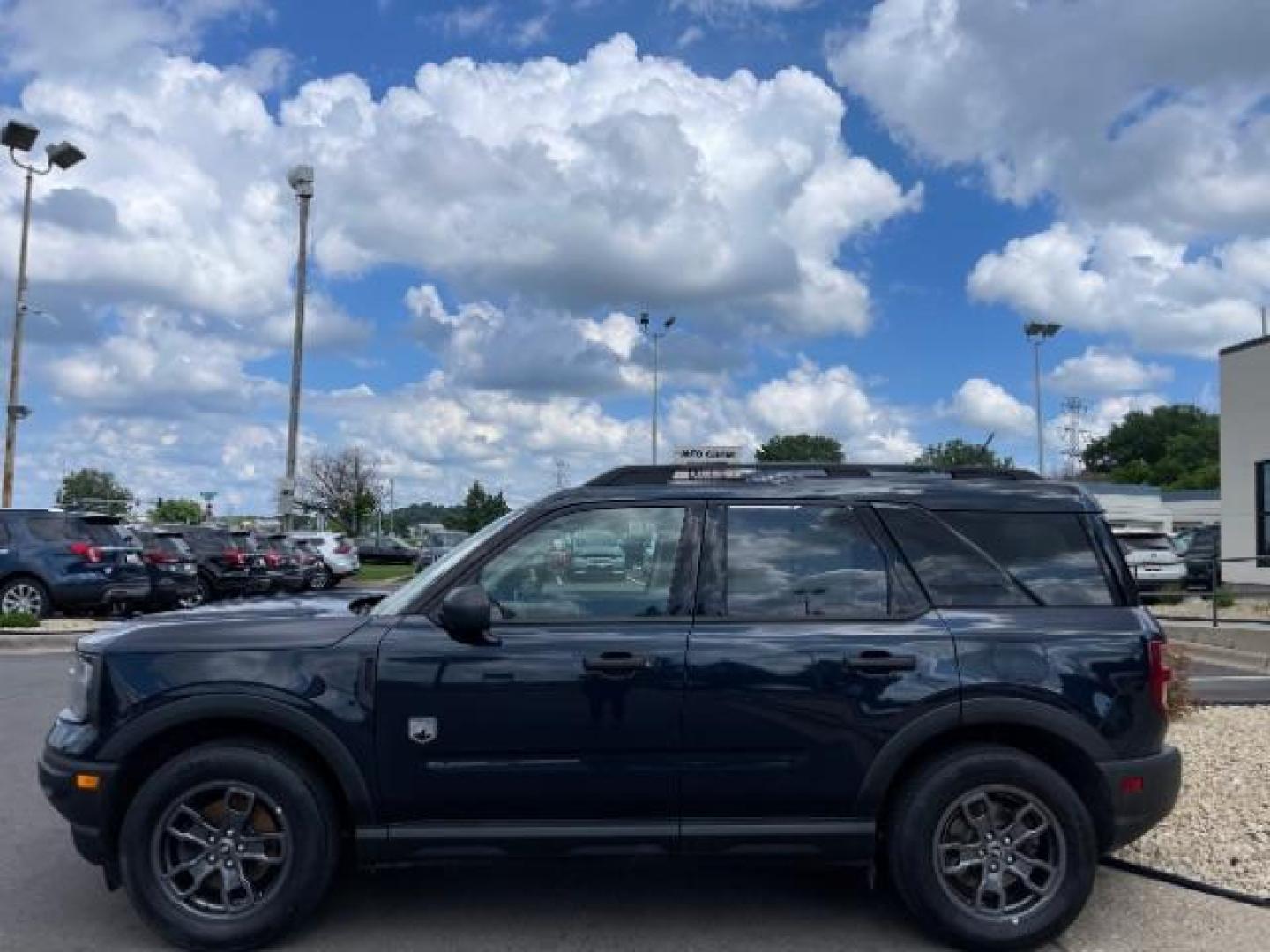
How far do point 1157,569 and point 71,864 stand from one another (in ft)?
69.2

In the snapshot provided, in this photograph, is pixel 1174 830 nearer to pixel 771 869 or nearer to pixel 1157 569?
pixel 771 869

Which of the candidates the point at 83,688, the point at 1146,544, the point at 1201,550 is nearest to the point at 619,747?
the point at 83,688

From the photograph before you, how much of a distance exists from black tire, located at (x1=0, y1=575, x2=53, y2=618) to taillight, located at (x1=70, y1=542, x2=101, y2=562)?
2.19 ft

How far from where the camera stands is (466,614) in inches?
176

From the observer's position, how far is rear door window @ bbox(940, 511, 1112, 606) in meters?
4.83

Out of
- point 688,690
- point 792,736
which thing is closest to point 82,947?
point 688,690

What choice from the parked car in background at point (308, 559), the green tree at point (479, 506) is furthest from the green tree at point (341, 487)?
the parked car in background at point (308, 559)

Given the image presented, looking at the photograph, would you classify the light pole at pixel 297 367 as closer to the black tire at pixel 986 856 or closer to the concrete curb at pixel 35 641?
the concrete curb at pixel 35 641

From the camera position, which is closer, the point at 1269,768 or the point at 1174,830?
the point at 1174,830

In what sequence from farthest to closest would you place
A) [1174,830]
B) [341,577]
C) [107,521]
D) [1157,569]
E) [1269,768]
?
1. [341,577]
2. [1157,569]
3. [107,521]
4. [1269,768]
5. [1174,830]

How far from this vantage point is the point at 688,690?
14.9 feet

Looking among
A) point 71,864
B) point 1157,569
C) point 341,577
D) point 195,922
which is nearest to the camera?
point 195,922

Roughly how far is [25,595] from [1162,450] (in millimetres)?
120090

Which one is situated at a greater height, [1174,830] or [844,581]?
[844,581]
